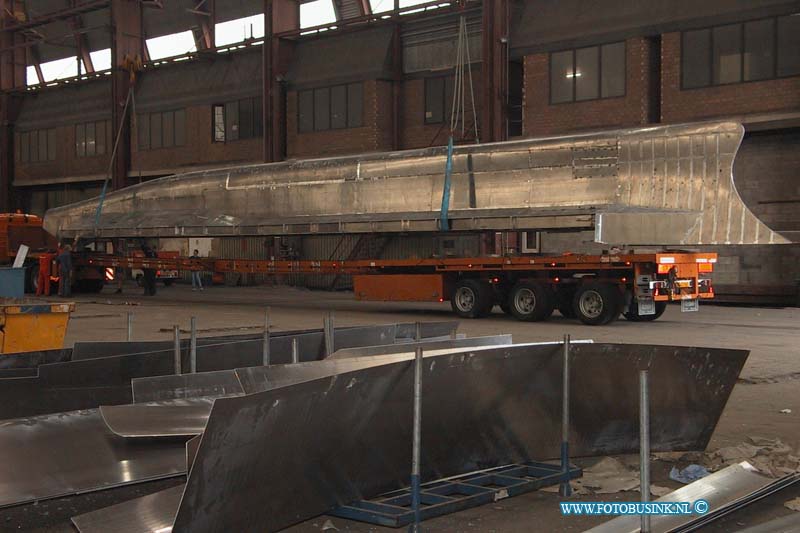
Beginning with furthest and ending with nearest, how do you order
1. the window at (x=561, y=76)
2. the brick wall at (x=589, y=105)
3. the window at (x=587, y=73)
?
the window at (x=561, y=76), the window at (x=587, y=73), the brick wall at (x=589, y=105)

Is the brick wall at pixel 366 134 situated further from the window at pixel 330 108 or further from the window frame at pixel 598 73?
the window frame at pixel 598 73

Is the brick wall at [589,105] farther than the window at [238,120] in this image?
No

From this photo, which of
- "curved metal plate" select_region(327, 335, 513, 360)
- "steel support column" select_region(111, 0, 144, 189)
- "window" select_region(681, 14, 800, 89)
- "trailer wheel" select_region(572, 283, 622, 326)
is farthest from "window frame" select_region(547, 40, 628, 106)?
"curved metal plate" select_region(327, 335, 513, 360)

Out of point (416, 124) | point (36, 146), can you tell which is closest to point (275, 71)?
point (416, 124)

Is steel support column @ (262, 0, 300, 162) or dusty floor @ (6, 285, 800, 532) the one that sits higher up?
steel support column @ (262, 0, 300, 162)

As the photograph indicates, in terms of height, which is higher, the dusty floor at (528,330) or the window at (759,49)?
the window at (759,49)

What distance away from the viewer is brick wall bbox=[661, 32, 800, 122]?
79.1 feet

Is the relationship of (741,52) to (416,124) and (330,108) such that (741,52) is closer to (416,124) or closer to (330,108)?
(416,124)

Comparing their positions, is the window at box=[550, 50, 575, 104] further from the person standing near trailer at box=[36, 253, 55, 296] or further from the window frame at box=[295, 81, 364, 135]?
the person standing near trailer at box=[36, 253, 55, 296]

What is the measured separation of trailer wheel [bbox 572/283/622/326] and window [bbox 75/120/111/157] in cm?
3167

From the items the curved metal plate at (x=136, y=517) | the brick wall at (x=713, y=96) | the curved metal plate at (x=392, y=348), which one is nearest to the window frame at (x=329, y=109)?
the brick wall at (x=713, y=96)

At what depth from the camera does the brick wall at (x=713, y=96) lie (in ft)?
79.1

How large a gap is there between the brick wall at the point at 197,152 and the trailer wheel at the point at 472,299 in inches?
738

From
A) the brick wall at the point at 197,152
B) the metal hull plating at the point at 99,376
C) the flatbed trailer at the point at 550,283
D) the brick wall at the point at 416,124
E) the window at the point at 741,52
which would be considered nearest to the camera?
the metal hull plating at the point at 99,376
